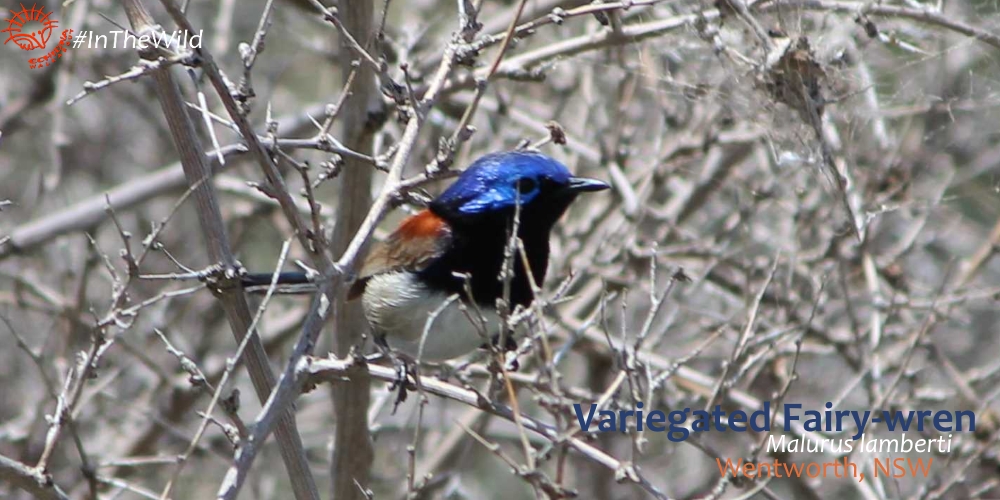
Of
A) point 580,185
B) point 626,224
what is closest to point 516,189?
point 580,185

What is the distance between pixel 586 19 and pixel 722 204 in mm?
1127

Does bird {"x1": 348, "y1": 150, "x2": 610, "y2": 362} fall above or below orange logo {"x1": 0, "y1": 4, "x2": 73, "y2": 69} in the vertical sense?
below

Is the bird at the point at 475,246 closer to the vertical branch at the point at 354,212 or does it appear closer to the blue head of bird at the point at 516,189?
the blue head of bird at the point at 516,189

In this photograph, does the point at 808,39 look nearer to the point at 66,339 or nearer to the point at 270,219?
the point at 270,219

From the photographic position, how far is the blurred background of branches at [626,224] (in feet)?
11.4

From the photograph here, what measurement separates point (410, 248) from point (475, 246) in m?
0.21

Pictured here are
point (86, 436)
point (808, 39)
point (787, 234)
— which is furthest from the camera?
point (86, 436)

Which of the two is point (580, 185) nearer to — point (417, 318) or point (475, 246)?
point (475, 246)

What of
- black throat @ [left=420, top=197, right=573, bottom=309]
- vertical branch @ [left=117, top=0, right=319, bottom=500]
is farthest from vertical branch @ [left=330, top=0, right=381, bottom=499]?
vertical branch @ [left=117, top=0, right=319, bottom=500]

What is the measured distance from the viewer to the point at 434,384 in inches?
115

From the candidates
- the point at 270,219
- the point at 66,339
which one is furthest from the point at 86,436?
the point at 270,219

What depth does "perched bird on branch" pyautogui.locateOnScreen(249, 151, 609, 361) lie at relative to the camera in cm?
349

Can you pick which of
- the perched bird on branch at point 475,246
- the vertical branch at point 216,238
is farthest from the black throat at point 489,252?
the vertical branch at point 216,238

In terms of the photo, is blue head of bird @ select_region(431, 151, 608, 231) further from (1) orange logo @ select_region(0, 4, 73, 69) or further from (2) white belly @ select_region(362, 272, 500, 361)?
(1) orange logo @ select_region(0, 4, 73, 69)
